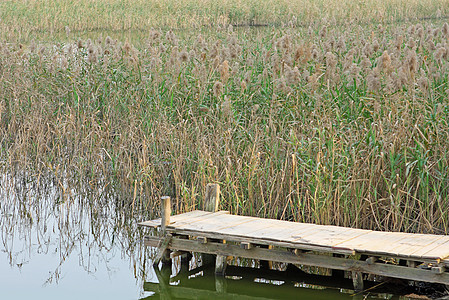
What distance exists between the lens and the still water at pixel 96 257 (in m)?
5.11

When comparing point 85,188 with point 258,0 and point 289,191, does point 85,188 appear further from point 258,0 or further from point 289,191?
point 258,0

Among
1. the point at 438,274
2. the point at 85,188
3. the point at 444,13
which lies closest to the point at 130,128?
the point at 85,188

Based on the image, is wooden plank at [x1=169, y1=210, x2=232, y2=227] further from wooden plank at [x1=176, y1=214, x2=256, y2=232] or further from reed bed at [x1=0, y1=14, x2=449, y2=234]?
reed bed at [x1=0, y1=14, x2=449, y2=234]

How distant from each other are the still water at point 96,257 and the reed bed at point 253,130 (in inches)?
8.6

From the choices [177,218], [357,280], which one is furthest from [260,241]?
[177,218]

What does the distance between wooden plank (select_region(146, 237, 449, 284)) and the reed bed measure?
2.35 feet

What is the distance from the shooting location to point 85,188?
6.88 m

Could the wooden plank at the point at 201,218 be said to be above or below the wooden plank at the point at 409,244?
below

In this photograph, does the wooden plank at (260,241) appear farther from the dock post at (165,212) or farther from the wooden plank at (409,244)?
the wooden plank at (409,244)

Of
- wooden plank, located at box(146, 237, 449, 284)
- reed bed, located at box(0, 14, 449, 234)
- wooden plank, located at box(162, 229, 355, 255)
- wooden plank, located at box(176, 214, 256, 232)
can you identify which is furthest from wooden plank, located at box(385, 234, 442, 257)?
wooden plank, located at box(176, 214, 256, 232)

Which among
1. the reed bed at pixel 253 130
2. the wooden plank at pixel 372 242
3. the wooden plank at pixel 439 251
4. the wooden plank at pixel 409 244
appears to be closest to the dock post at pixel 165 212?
the reed bed at pixel 253 130

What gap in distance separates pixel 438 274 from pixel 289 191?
5.44 ft

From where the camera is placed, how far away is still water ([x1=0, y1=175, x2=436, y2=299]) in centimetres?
→ 511

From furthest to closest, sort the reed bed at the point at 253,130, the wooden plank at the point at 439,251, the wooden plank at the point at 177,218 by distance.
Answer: the reed bed at the point at 253,130, the wooden plank at the point at 177,218, the wooden plank at the point at 439,251
